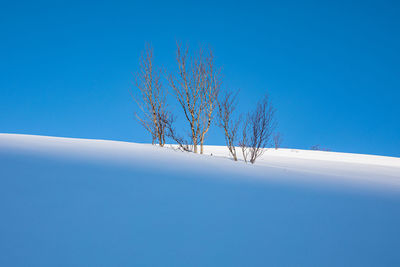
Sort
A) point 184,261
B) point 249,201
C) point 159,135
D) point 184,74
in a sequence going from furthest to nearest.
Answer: point 159,135 → point 184,74 → point 249,201 → point 184,261

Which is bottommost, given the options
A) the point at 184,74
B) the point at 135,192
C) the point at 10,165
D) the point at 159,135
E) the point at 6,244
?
the point at 6,244

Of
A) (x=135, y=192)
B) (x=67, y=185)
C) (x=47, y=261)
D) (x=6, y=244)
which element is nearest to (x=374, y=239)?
(x=135, y=192)

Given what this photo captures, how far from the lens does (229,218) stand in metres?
1.91

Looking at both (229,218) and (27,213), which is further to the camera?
(229,218)

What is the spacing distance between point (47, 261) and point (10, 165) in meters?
1.94

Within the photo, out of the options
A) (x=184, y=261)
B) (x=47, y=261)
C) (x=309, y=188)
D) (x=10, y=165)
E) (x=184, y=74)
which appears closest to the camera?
(x=47, y=261)

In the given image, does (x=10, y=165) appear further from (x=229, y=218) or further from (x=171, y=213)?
(x=229, y=218)

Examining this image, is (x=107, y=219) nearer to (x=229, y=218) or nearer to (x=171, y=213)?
(x=171, y=213)

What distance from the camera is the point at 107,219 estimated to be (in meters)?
1.66

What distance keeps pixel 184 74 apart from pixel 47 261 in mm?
7591

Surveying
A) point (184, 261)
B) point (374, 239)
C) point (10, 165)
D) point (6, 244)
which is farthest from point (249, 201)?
point (10, 165)

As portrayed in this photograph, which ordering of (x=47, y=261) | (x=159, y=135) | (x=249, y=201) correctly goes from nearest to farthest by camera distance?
(x=47, y=261), (x=249, y=201), (x=159, y=135)

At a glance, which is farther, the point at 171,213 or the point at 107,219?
the point at 171,213

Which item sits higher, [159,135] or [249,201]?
[159,135]
